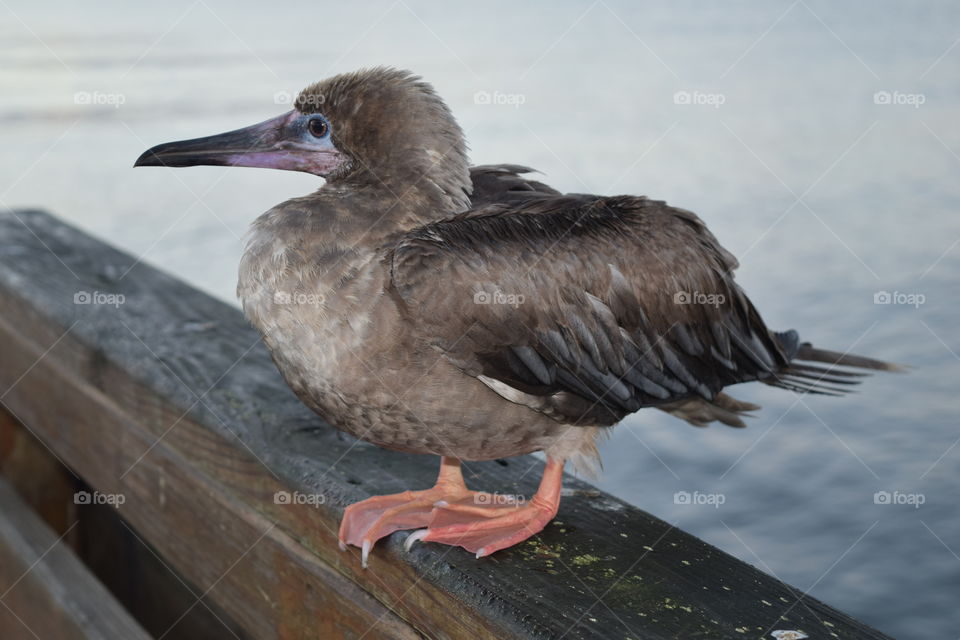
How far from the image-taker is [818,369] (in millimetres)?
2965

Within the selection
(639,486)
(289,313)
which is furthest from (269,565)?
(639,486)

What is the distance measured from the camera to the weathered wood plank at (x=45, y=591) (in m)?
2.62

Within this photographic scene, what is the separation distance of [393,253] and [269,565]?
2.40ft

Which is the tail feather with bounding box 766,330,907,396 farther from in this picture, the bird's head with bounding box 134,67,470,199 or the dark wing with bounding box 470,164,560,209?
the bird's head with bounding box 134,67,470,199

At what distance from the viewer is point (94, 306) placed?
3.20 metres

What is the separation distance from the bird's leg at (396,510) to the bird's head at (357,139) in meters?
0.71

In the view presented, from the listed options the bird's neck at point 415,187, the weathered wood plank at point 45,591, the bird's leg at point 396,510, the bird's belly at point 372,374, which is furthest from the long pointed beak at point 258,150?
the weathered wood plank at point 45,591

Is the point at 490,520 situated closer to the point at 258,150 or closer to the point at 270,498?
the point at 270,498

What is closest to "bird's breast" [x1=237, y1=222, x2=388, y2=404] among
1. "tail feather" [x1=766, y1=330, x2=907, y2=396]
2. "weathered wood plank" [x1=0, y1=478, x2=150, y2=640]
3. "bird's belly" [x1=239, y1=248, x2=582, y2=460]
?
"bird's belly" [x1=239, y1=248, x2=582, y2=460]

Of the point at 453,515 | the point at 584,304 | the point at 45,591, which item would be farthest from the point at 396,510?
the point at 45,591

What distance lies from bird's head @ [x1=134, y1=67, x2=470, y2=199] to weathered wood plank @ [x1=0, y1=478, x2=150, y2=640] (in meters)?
1.15

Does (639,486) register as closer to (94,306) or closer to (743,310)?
(743,310)

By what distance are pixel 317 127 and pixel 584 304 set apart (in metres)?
0.78

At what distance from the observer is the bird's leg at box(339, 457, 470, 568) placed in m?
2.09
